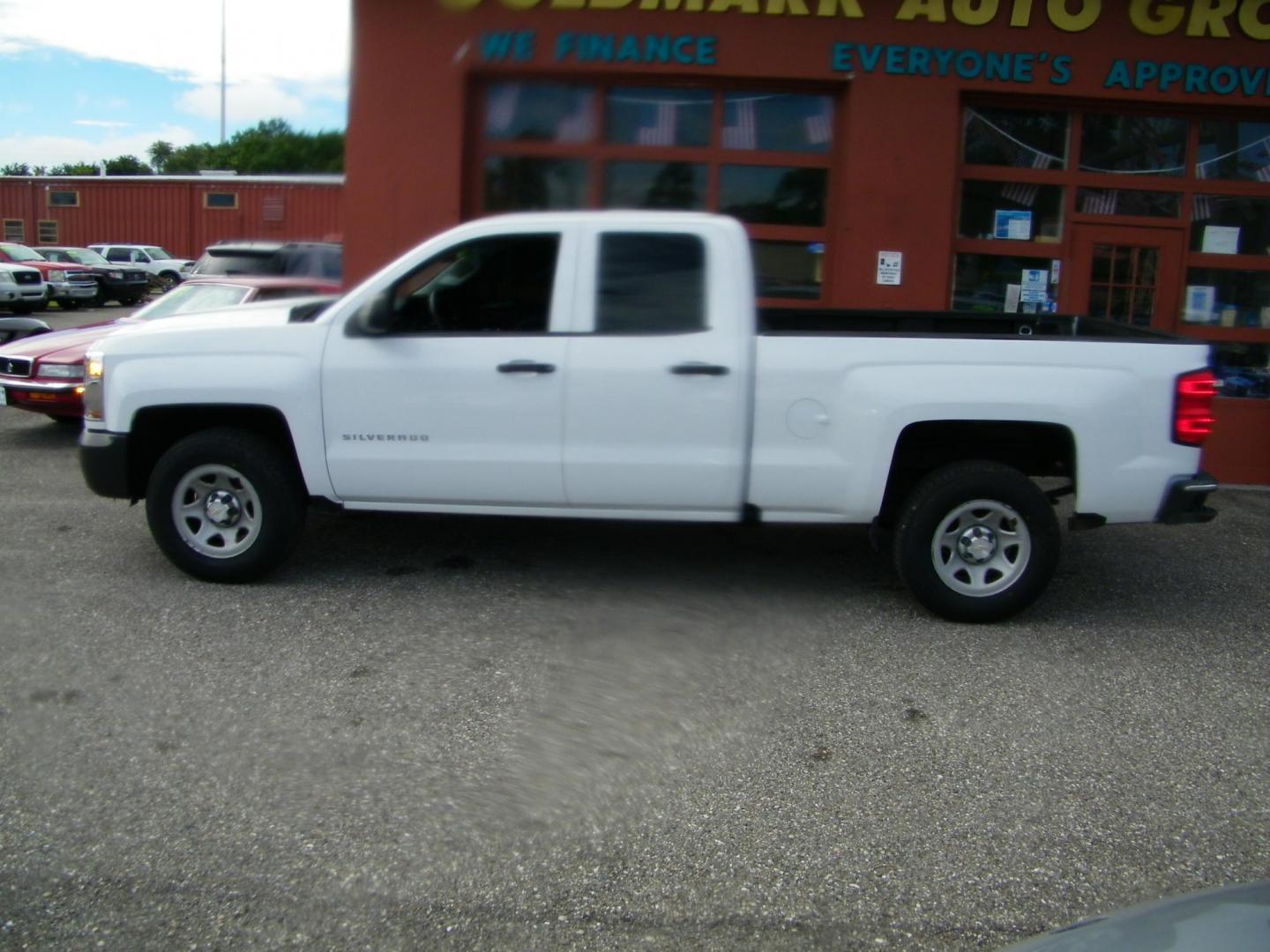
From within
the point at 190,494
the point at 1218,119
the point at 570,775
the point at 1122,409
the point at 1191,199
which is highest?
the point at 1218,119

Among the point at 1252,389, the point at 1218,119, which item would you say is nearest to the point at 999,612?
the point at 1252,389

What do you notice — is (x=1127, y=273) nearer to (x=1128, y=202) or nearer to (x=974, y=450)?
(x=1128, y=202)

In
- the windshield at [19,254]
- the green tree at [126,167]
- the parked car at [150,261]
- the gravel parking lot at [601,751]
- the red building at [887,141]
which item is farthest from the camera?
the green tree at [126,167]

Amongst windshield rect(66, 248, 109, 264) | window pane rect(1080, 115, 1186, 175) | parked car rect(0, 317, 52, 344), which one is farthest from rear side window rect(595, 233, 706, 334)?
windshield rect(66, 248, 109, 264)

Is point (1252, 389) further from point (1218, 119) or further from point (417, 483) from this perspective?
point (417, 483)

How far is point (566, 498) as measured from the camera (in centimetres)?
593

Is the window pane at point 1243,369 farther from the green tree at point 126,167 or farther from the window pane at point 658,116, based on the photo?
the green tree at point 126,167

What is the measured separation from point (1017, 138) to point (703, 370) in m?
5.46

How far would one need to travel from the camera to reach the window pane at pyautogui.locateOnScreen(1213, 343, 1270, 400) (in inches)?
391

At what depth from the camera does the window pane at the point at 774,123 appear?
32.4ft

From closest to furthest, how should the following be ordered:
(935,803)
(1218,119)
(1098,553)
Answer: (935,803) → (1098,553) → (1218,119)

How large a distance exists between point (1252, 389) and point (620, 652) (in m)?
7.06

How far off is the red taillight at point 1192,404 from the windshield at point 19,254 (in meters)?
28.1

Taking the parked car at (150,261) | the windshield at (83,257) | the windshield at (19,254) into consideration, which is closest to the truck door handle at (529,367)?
the windshield at (19,254)
